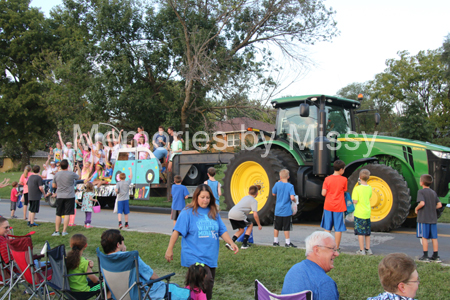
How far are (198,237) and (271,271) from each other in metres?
1.96

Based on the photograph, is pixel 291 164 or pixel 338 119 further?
pixel 338 119

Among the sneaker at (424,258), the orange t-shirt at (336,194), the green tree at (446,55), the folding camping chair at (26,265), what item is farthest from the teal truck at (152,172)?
the green tree at (446,55)

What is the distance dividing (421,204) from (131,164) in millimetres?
9720

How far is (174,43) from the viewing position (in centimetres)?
1847

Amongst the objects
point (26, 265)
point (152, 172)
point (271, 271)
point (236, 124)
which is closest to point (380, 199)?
point (271, 271)

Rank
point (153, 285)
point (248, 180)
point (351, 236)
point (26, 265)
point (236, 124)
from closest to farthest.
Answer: point (153, 285)
point (26, 265)
point (351, 236)
point (248, 180)
point (236, 124)

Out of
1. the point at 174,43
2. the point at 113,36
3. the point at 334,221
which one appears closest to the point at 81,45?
the point at 113,36

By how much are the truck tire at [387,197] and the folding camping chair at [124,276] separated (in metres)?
5.78

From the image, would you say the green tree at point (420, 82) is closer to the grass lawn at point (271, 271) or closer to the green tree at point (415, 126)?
the green tree at point (415, 126)

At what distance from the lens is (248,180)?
35.4 ft

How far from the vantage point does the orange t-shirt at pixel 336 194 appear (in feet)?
23.1

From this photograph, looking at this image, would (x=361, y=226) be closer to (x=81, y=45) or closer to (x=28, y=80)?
(x=81, y=45)

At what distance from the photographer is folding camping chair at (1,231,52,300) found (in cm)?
474

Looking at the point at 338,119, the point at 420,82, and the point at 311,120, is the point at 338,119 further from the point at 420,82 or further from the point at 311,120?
the point at 420,82
